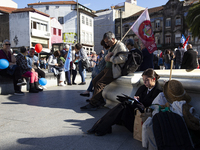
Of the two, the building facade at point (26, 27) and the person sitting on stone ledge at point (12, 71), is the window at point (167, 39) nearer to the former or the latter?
the building facade at point (26, 27)

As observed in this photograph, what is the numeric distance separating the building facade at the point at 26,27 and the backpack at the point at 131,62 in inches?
1165

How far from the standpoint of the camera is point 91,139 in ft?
8.64

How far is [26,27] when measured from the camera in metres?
31.8

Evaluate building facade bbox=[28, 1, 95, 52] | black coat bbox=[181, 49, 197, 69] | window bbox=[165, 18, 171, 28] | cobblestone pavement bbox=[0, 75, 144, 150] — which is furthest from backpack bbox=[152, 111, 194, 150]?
building facade bbox=[28, 1, 95, 52]

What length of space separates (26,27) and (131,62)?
31388mm

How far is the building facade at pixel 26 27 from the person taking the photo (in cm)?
3164

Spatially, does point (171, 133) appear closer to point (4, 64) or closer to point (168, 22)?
point (4, 64)

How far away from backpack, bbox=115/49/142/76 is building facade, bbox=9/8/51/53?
2959cm

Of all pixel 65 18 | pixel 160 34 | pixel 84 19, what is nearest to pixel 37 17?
pixel 65 18

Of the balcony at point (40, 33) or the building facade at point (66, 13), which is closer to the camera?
the balcony at point (40, 33)

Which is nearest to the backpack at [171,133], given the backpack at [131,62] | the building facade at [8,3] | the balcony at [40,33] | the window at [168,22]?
the backpack at [131,62]

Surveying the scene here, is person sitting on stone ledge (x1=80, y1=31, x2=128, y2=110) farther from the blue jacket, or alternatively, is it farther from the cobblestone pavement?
the blue jacket

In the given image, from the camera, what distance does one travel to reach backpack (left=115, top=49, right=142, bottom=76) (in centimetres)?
394

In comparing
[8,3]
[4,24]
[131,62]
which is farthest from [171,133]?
[8,3]
